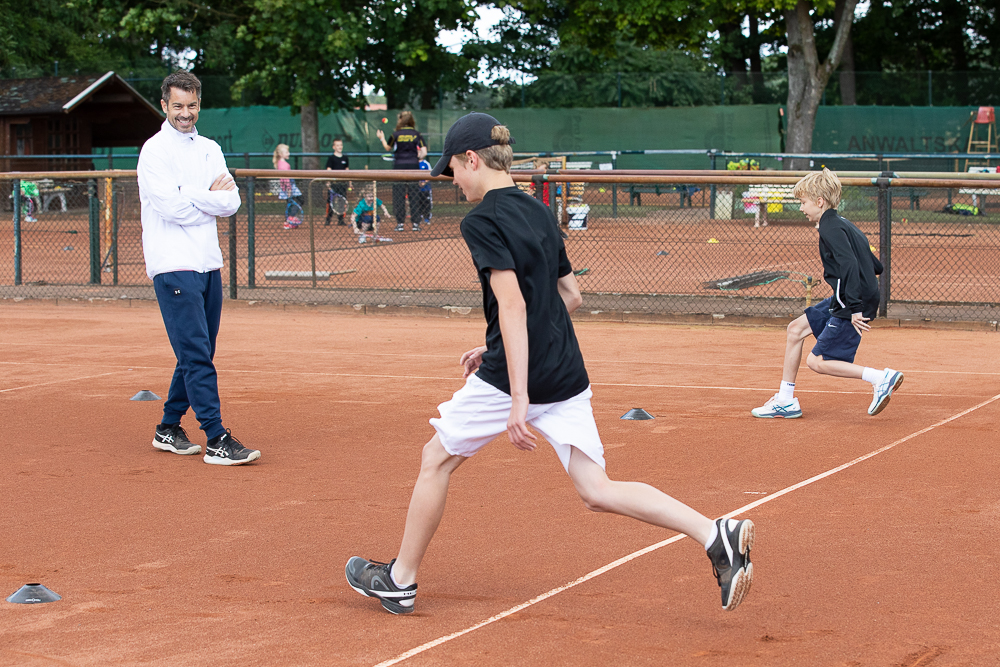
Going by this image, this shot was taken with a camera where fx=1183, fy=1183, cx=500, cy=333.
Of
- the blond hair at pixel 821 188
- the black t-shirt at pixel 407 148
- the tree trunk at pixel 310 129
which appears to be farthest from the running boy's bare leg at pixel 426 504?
the tree trunk at pixel 310 129

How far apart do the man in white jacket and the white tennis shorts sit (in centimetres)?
263

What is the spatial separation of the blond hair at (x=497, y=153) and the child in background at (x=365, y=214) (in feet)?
42.5

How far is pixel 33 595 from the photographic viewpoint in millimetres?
4176

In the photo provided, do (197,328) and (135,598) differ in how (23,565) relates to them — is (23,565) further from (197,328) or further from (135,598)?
(197,328)

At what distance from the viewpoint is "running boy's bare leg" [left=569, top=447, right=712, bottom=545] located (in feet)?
12.6

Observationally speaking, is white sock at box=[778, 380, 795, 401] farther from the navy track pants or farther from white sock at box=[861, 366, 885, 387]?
the navy track pants

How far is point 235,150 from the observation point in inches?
1334

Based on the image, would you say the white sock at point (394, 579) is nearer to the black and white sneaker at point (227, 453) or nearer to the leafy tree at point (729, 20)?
the black and white sneaker at point (227, 453)

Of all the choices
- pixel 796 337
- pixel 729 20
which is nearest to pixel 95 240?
pixel 796 337

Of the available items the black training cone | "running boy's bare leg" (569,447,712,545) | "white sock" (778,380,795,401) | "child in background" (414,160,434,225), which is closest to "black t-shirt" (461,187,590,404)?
"running boy's bare leg" (569,447,712,545)

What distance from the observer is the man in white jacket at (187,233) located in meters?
6.18

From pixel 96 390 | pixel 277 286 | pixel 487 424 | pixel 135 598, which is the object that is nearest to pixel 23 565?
pixel 135 598

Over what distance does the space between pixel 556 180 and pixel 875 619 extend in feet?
29.8

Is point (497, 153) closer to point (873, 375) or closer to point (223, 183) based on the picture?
point (223, 183)
